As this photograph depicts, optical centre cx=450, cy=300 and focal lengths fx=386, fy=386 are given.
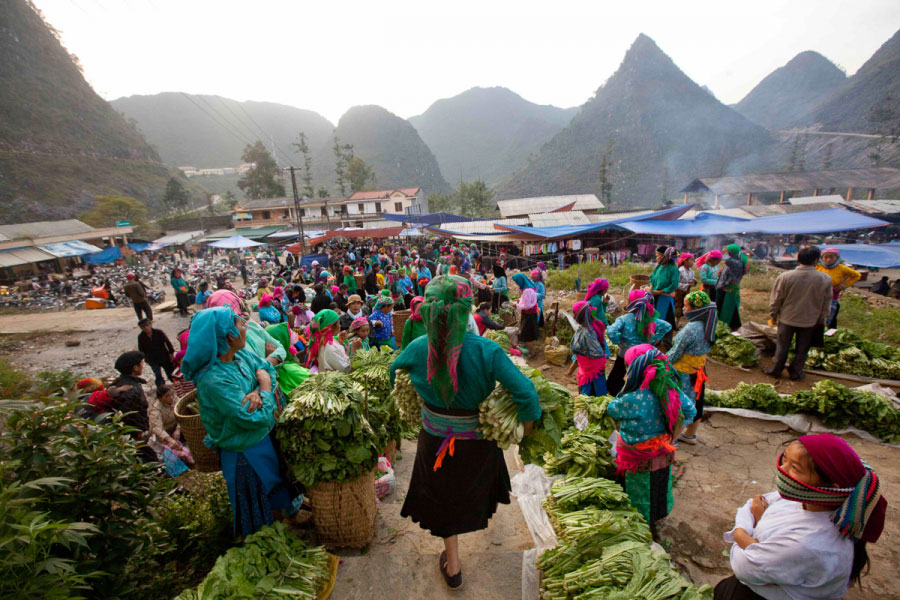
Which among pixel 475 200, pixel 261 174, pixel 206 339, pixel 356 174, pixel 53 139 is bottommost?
pixel 206 339

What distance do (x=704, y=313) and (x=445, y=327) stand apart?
3185 mm

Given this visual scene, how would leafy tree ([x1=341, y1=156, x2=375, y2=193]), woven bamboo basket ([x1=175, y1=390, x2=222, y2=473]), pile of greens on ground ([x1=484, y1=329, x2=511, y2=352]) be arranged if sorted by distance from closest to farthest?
woven bamboo basket ([x1=175, y1=390, x2=222, y2=473]) < pile of greens on ground ([x1=484, y1=329, x2=511, y2=352]) < leafy tree ([x1=341, y1=156, x2=375, y2=193])

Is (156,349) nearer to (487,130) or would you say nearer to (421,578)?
(421,578)

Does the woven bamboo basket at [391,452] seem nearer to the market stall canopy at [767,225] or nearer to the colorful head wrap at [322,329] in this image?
the colorful head wrap at [322,329]

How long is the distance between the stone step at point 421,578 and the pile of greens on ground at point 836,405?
397cm

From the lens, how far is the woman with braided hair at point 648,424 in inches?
114

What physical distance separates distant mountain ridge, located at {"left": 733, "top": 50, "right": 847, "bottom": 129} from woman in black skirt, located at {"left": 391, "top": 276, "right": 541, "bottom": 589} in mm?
136211

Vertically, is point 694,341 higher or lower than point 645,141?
lower

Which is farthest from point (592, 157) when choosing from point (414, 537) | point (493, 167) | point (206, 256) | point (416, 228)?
point (414, 537)

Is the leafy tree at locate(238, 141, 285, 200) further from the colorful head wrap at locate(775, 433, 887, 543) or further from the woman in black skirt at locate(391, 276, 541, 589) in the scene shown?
the colorful head wrap at locate(775, 433, 887, 543)

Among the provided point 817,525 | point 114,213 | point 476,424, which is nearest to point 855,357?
point 817,525

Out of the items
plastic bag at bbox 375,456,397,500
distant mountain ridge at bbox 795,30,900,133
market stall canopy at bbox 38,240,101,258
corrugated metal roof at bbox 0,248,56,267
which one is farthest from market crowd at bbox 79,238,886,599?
distant mountain ridge at bbox 795,30,900,133

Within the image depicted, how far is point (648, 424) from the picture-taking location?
2928 millimetres

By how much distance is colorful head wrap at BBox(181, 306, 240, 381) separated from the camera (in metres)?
2.37
